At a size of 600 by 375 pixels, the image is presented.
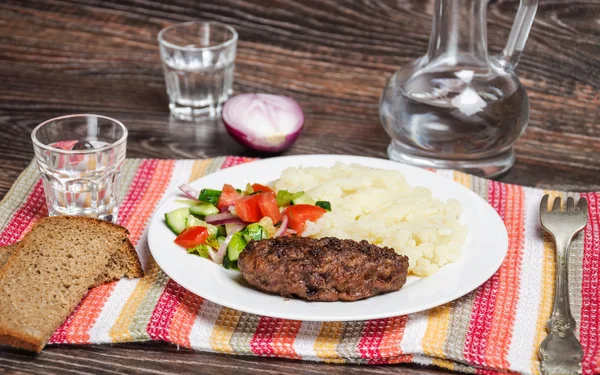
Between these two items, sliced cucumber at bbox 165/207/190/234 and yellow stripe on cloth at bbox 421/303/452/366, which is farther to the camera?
sliced cucumber at bbox 165/207/190/234

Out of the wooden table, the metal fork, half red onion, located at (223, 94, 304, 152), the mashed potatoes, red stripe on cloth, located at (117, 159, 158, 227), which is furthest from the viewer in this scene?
the wooden table

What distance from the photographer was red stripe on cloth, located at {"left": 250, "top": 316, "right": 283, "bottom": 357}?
87.5 inches

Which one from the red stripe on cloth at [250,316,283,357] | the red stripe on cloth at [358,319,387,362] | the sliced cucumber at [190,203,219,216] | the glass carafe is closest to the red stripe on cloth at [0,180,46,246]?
the sliced cucumber at [190,203,219,216]

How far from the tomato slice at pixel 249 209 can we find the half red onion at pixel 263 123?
89 cm

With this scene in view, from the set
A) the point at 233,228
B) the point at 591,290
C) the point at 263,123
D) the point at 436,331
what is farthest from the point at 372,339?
the point at 263,123

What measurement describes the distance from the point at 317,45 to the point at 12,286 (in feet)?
8.01

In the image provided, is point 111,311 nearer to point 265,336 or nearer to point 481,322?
point 265,336

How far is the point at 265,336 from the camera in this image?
7.46 ft

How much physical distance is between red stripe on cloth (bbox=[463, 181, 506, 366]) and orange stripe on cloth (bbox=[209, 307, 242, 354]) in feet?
1.95

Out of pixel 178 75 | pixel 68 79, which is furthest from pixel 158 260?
pixel 68 79

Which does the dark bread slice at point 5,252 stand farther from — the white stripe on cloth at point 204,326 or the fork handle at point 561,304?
the fork handle at point 561,304

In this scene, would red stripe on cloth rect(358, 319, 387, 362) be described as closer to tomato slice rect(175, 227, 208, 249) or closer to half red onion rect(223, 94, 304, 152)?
tomato slice rect(175, 227, 208, 249)

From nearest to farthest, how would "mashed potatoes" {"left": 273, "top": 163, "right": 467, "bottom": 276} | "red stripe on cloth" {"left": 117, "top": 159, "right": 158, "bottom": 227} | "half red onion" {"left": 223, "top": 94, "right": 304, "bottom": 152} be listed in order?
"mashed potatoes" {"left": 273, "top": 163, "right": 467, "bottom": 276} < "red stripe on cloth" {"left": 117, "top": 159, "right": 158, "bottom": 227} < "half red onion" {"left": 223, "top": 94, "right": 304, "bottom": 152}

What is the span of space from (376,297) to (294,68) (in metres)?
2.34
